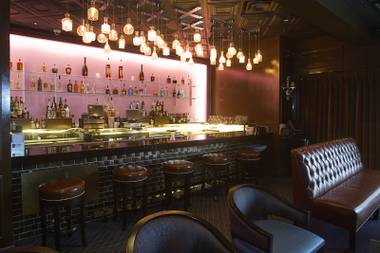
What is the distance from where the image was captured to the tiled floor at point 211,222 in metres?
3.23

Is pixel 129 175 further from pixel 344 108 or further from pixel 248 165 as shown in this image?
pixel 344 108

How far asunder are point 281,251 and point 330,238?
5.89 ft

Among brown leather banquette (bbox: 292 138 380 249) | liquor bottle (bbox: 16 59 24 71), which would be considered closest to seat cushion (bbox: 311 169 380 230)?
brown leather banquette (bbox: 292 138 380 249)

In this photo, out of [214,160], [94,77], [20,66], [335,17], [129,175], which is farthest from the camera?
[94,77]

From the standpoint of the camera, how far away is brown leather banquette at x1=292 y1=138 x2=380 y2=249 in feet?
10.5

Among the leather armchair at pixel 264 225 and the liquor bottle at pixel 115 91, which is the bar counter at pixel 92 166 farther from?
the liquor bottle at pixel 115 91

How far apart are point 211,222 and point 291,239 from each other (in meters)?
1.72

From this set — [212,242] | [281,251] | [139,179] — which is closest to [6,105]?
[139,179]

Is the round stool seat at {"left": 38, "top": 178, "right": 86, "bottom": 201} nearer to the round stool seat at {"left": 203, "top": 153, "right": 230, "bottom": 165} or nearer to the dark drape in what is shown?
the round stool seat at {"left": 203, "top": 153, "right": 230, "bottom": 165}

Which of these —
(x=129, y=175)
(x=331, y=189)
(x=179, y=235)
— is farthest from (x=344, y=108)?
(x=179, y=235)

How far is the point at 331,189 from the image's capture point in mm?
3807

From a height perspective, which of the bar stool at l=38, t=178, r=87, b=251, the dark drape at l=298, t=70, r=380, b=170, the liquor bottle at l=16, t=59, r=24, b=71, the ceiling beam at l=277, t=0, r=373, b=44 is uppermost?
the ceiling beam at l=277, t=0, r=373, b=44

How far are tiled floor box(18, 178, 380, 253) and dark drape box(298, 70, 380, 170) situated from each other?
2.50 meters

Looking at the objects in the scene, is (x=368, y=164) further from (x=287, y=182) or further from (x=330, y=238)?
(x=330, y=238)
